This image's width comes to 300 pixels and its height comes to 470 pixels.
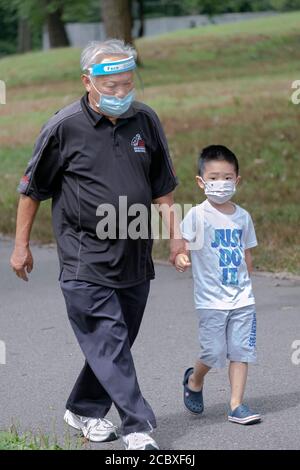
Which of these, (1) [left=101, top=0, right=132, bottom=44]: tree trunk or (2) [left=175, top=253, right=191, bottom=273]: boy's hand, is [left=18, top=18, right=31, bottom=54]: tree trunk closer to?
(1) [left=101, top=0, right=132, bottom=44]: tree trunk

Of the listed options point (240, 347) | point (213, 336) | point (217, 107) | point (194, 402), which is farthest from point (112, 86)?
point (217, 107)

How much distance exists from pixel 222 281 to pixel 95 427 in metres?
0.96

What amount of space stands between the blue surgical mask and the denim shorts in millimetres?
1170

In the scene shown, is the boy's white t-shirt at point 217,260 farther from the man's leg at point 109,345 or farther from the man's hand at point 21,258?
the man's hand at point 21,258

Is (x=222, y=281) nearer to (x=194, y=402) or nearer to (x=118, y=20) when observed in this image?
(x=194, y=402)

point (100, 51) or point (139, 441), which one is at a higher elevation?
point (100, 51)

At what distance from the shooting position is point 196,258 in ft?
19.9

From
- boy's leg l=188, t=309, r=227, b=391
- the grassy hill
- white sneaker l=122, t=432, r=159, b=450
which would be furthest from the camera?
the grassy hill

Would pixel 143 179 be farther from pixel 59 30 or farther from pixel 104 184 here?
pixel 59 30

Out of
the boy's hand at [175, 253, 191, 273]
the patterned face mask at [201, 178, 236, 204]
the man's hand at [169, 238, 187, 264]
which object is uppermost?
the patterned face mask at [201, 178, 236, 204]

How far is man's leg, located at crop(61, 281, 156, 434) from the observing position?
212 inches

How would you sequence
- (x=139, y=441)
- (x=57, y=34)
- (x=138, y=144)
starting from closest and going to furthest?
(x=139, y=441), (x=138, y=144), (x=57, y=34)

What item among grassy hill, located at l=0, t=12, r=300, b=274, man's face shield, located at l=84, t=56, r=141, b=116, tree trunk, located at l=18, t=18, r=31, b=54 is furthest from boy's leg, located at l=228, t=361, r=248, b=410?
tree trunk, located at l=18, t=18, r=31, b=54

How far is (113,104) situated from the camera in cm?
544
